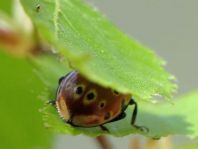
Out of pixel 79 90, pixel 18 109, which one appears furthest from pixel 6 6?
pixel 79 90

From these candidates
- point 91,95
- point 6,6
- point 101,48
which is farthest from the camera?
point 6,6

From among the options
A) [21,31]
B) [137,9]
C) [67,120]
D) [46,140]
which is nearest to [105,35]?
[67,120]

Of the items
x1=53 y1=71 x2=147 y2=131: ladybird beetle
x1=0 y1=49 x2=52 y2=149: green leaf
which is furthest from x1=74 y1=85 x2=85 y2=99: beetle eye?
x1=0 y1=49 x2=52 y2=149: green leaf

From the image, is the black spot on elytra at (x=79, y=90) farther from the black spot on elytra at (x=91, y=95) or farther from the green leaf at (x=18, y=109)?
the green leaf at (x=18, y=109)

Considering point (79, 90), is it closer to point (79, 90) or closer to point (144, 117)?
point (79, 90)

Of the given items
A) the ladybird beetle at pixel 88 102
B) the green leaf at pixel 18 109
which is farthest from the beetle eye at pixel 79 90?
the green leaf at pixel 18 109

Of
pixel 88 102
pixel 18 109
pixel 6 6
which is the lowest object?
pixel 88 102

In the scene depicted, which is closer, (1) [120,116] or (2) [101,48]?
(2) [101,48]

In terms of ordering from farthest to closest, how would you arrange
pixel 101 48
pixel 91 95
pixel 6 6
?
pixel 6 6, pixel 91 95, pixel 101 48
